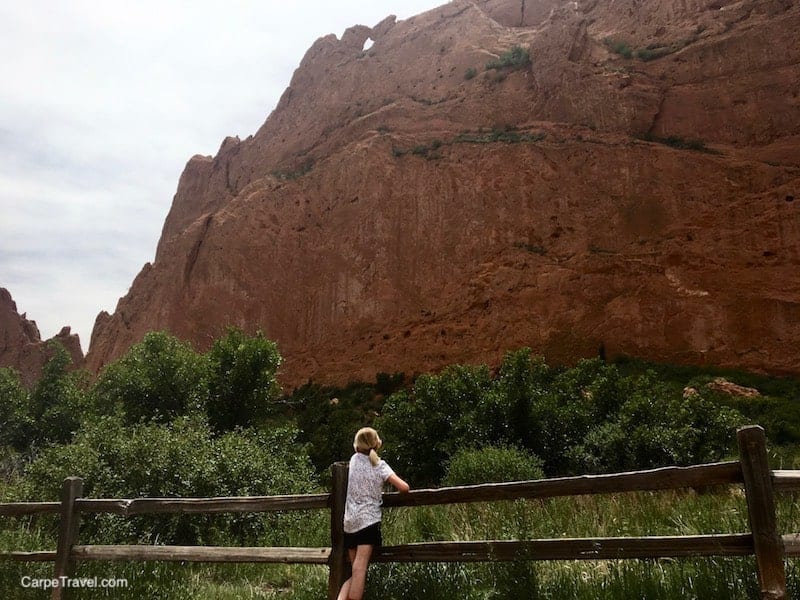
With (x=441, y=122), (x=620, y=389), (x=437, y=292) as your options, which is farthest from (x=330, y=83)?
(x=620, y=389)

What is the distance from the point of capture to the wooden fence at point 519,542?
3793 millimetres

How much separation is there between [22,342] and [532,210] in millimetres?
52343

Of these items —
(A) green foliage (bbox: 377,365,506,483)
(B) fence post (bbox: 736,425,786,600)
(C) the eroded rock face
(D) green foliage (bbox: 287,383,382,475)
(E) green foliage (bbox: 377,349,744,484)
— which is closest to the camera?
(B) fence post (bbox: 736,425,786,600)

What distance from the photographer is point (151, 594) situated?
5828mm

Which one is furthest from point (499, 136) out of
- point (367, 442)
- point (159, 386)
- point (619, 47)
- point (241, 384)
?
point (367, 442)

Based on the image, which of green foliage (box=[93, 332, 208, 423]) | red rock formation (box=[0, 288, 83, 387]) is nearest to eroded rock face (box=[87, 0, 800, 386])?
green foliage (box=[93, 332, 208, 423])

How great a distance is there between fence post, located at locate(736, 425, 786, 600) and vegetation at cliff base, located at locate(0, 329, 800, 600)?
275 millimetres

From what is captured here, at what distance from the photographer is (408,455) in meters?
14.9

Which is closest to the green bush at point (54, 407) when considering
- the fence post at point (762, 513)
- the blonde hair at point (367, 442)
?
the blonde hair at point (367, 442)

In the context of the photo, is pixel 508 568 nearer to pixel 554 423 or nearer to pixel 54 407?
pixel 554 423

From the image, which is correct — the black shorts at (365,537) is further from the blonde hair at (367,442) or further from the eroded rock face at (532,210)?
the eroded rock face at (532,210)

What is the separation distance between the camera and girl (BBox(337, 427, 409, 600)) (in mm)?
4773

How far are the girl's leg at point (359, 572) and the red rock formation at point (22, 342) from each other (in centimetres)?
5938

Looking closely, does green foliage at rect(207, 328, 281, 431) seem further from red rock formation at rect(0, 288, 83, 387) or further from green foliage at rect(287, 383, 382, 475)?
red rock formation at rect(0, 288, 83, 387)
